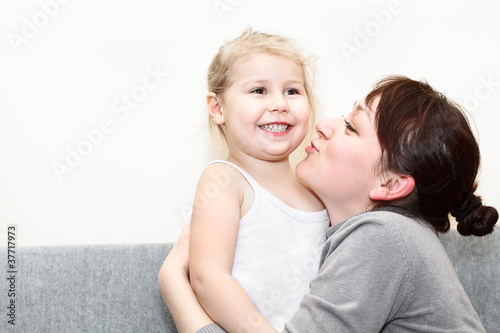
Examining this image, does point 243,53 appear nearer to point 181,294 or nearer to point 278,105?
point 278,105

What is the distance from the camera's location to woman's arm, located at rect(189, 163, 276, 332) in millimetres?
1013

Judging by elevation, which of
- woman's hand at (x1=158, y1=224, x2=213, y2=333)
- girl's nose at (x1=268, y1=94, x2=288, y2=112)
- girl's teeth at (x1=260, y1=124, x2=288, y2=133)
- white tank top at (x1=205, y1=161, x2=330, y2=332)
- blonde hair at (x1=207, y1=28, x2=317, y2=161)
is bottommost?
woman's hand at (x1=158, y1=224, x2=213, y2=333)

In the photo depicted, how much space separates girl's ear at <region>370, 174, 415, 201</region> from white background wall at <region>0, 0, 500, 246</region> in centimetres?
66

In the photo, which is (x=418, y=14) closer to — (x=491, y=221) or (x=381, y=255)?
(x=491, y=221)

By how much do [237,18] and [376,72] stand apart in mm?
528

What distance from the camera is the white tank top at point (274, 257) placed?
1.11 meters

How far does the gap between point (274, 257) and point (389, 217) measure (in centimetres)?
28

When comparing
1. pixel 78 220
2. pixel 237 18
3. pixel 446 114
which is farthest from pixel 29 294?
pixel 446 114

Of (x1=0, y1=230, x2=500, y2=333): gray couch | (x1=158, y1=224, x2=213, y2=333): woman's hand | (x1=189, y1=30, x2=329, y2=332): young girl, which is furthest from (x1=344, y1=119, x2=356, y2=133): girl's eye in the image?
(x1=0, y1=230, x2=500, y2=333): gray couch

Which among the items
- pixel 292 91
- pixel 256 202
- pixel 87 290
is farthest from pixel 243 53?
pixel 87 290

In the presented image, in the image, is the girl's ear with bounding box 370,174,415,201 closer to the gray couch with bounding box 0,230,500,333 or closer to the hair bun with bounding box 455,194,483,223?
the hair bun with bounding box 455,194,483,223

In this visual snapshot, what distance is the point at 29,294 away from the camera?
53.7 inches

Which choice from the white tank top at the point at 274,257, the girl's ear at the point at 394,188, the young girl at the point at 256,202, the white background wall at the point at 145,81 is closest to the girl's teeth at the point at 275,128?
the young girl at the point at 256,202

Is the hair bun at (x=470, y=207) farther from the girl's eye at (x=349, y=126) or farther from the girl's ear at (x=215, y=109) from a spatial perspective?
the girl's ear at (x=215, y=109)
